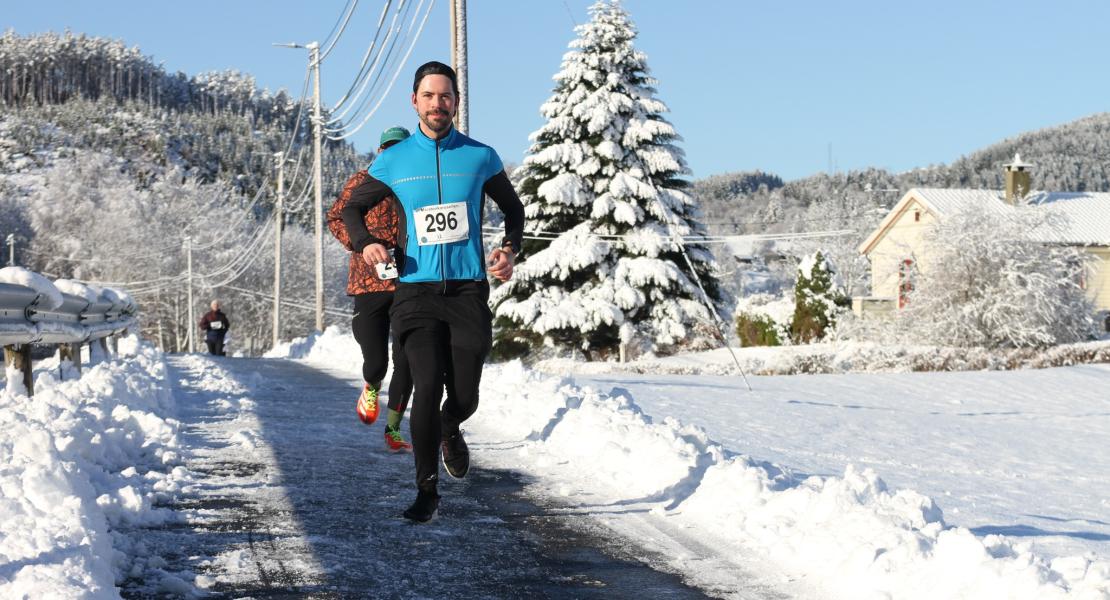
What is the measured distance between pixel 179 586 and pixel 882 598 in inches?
97.0

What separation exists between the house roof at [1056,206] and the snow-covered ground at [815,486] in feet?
74.2

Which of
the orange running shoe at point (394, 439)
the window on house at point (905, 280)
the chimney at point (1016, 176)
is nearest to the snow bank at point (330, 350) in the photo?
the orange running shoe at point (394, 439)

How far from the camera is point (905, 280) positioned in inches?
1528

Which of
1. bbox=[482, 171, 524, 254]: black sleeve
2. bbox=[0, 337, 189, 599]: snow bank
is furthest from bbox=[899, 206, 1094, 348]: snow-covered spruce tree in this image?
bbox=[482, 171, 524, 254]: black sleeve

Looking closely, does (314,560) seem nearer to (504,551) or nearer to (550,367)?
(504,551)

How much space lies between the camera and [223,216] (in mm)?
101312

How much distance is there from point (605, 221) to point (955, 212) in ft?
41.8

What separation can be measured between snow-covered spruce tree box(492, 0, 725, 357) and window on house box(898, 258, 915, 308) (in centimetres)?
759

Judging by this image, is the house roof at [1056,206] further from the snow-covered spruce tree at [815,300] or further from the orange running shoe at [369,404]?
the orange running shoe at [369,404]

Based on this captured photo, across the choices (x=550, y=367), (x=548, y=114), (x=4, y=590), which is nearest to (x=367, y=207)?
(x=4, y=590)

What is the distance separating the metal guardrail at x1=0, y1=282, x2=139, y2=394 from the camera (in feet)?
30.1

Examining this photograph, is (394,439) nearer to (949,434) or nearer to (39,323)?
(39,323)

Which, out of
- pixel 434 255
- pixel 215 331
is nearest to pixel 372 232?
pixel 434 255

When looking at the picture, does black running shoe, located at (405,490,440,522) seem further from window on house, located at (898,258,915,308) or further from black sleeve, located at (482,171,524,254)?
window on house, located at (898,258,915,308)
